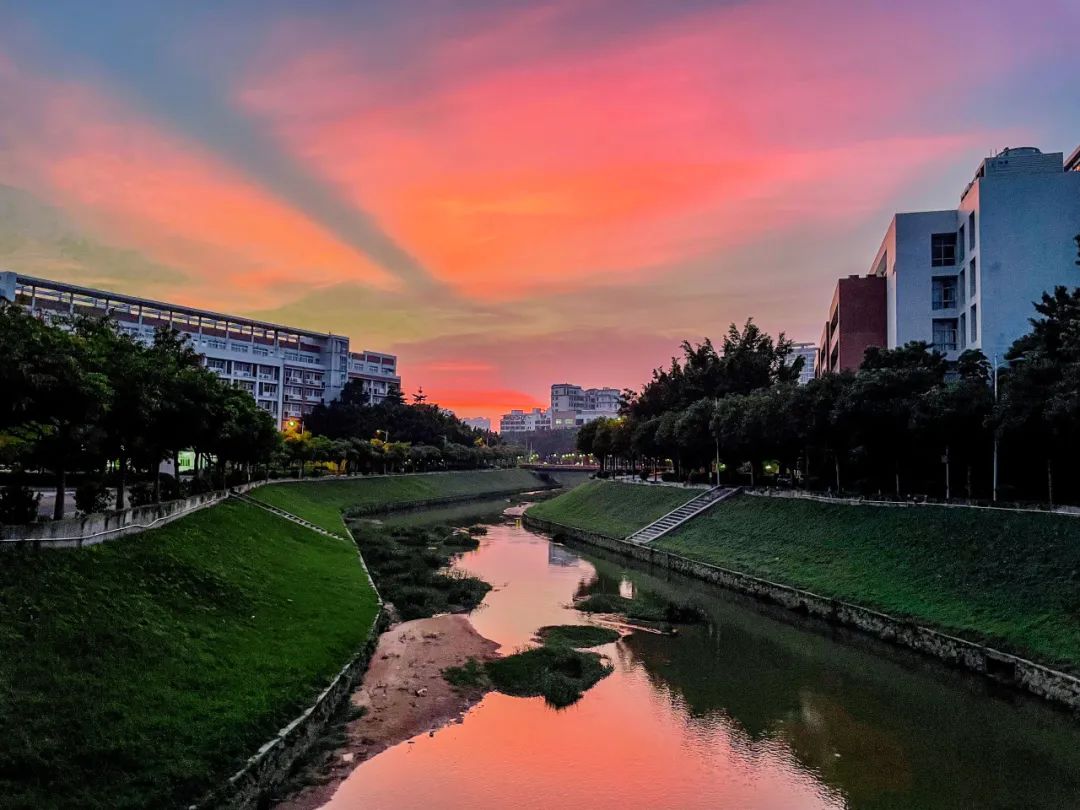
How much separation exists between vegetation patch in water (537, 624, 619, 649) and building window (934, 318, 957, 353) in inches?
1840

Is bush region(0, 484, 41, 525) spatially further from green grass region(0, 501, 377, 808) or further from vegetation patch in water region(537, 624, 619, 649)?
vegetation patch in water region(537, 624, 619, 649)

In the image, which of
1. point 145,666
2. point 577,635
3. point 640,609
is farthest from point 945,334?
point 145,666

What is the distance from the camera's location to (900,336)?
62844mm

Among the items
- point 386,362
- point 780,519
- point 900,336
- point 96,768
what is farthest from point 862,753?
point 386,362

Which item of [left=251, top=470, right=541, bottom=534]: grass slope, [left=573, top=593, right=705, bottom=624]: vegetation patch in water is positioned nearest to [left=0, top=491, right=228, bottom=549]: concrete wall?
[left=573, top=593, right=705, bottom=624]: vegetation patch in water

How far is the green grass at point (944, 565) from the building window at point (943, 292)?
29574mm

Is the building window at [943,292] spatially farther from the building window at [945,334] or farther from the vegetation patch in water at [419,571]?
the vegetation patch in water at [419,571]

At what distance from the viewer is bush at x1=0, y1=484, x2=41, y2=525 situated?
1983 centimetres

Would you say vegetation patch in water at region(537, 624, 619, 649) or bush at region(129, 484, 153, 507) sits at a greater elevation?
bush at region(129, 484, 153, 507)

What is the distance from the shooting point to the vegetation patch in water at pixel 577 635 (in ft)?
90.4

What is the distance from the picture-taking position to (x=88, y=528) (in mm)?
20828

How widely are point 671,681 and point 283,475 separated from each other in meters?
62.8

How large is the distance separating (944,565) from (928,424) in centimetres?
903

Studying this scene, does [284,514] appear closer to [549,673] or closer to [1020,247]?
[549,673]
